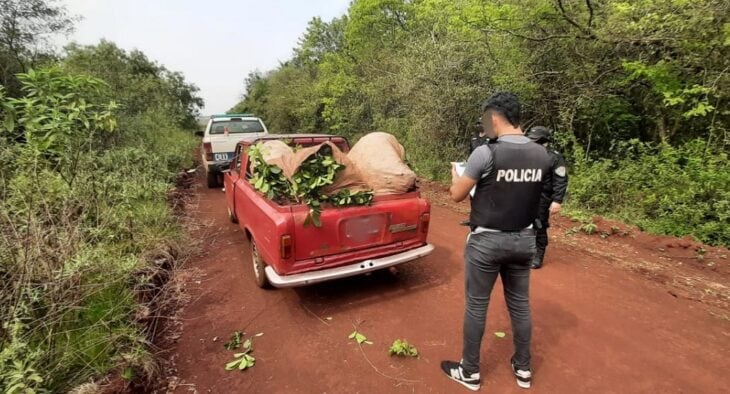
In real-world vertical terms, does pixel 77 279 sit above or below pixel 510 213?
below

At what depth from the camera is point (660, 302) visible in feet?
12.3

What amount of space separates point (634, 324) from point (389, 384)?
249cm

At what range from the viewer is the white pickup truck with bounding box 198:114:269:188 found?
8.99 meters

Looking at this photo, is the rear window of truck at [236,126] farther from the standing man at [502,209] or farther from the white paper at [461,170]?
the standing man at [502,209]

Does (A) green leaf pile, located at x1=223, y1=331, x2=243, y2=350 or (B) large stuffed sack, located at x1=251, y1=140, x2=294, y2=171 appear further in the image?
(B) large stuffed sack, located at x1=251, y1=140, x2=294, y2=171

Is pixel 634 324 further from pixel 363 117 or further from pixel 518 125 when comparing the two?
pixel 363 117

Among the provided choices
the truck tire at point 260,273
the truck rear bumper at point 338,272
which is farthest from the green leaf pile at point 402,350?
the truck tire at point 260,273

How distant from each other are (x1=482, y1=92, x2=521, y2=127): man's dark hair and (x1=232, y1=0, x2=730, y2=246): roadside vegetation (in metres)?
4.92

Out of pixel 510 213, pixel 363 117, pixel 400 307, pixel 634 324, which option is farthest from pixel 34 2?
pixel 634 324

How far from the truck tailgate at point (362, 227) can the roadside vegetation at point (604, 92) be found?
432 cm

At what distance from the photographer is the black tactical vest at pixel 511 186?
2150 mm

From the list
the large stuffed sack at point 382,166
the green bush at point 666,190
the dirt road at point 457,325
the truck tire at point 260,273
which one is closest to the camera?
the dirt road at point 457,325

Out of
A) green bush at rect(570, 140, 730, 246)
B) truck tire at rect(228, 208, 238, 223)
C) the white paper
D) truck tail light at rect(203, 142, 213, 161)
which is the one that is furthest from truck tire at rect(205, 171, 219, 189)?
green bush at rect(570, 140, 730, 246)

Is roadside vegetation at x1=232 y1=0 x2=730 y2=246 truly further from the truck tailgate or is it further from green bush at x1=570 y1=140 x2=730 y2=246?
the truck tailgate
